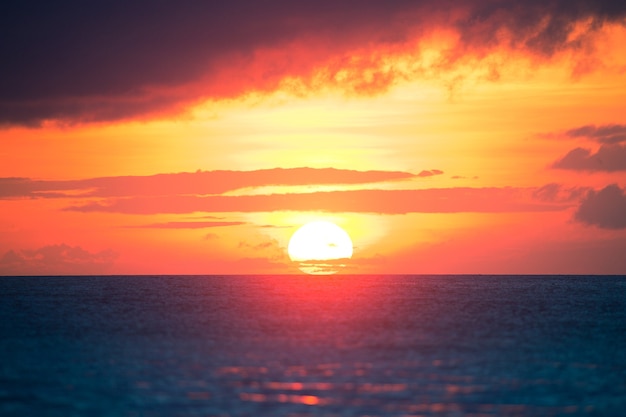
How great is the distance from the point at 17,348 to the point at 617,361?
158 feet

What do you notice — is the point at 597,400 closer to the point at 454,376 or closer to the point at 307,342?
the point at 454,376

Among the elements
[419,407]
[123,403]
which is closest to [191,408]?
[123,403]

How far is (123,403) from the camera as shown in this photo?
142ft

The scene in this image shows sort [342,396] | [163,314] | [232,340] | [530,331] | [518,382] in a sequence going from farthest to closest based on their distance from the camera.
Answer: [163,314] < [530,331] < [232,340] < [518,382] < [342,396]

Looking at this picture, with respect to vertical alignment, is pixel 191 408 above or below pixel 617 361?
below

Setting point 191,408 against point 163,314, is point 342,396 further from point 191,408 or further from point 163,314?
point 163,314

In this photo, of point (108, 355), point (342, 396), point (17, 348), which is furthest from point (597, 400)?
point (17, 348)

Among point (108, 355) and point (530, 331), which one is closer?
point (108, 355)

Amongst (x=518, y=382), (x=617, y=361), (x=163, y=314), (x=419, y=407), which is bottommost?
(x=419, y=407)

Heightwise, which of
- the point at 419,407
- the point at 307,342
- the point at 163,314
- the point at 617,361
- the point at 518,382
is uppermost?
the point at 163,314

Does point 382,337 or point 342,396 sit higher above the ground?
point 382,337

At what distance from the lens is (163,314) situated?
116 m

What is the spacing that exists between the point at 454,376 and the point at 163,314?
7090 centimetres

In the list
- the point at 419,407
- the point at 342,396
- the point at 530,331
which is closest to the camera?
the point at 419,407
